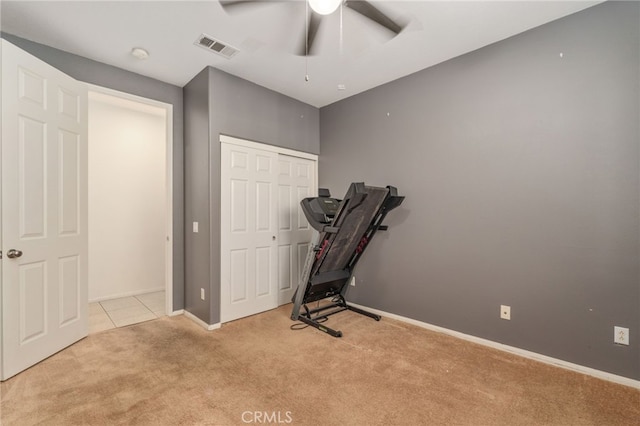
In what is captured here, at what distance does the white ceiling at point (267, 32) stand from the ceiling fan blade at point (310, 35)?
0.05 metres

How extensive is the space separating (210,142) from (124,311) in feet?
7.72

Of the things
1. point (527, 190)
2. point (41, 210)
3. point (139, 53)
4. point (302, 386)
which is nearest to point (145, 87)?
point (139, 53)

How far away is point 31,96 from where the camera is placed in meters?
2.20

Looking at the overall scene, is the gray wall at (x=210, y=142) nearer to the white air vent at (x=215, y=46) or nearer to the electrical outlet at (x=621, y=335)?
the white air vent at (x=215, y=46)

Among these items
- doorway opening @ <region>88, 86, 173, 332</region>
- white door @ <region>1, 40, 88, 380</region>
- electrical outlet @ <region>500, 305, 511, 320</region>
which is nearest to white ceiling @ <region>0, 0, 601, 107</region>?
white door @ <region>1, 40, 88, 380</region>

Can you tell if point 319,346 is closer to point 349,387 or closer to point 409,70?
point 349,387

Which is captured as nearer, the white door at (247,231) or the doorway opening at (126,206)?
the white door at (247,231)

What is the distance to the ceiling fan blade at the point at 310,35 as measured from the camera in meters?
2.21

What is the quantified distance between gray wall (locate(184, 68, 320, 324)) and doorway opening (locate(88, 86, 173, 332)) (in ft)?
2.00

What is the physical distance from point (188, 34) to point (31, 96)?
127 cm

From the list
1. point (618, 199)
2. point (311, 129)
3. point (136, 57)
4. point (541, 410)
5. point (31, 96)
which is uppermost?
point (136, 57)

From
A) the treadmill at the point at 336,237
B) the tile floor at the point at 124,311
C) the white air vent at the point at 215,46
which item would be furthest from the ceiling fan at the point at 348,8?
the tile floor at the point at 124,311

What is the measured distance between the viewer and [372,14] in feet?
7.07

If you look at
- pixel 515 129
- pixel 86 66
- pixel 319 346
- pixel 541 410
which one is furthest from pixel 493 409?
pixel 86 66
